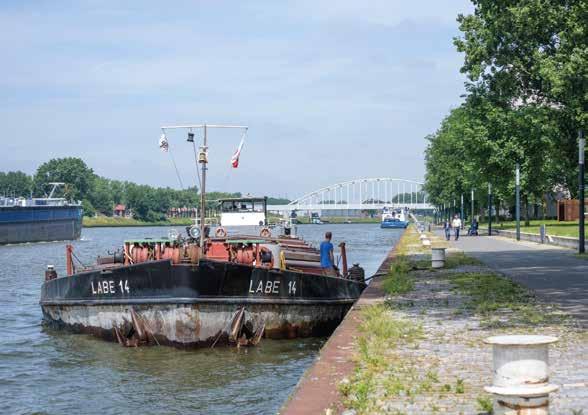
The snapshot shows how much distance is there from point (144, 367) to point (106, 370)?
699mm

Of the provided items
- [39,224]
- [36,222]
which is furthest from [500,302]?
[39,224]

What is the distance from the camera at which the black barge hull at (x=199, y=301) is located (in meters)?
16.9

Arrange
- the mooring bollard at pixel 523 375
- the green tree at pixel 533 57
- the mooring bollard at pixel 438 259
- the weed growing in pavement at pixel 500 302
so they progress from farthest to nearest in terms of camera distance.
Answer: the green tree at pixel 533 57 < the mooring bollard at pixel 438 259 < the weed growing in pavement at pixel 500 302 < the mooring bollard at pixel 523 375

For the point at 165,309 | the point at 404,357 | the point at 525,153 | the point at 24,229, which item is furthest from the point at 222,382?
the point at 24,229

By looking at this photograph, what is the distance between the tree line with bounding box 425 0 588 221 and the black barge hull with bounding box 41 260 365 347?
1448 cm

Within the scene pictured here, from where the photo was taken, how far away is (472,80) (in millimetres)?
44156

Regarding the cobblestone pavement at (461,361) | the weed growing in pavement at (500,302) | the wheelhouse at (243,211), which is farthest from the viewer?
the wheelhouse at (243,211)

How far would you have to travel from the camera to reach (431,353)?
35.0 feet

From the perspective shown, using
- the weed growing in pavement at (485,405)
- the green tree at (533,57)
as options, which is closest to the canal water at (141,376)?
the weed growing in pavement at (485,405)

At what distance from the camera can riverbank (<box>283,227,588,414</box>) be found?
8055 millimetres

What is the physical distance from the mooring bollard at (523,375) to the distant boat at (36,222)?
306 ft

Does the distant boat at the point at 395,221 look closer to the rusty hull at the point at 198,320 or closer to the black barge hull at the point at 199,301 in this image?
the rusty hull at the point at 198,320

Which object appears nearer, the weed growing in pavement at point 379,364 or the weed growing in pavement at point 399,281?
the weed growing in pavement at point 379,364

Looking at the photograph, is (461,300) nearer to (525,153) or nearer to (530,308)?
(530,308)
